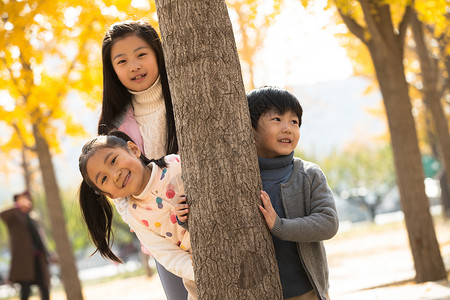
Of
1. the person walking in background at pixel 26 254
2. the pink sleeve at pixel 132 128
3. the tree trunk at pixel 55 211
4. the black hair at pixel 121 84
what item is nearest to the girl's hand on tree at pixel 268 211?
the black hair at pixel 121 84

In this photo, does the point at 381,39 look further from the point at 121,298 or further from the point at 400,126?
the point at 121,298

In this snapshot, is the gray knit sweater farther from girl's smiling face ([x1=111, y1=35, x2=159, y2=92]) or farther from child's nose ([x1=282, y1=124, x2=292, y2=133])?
girl's smiling face ([x1=111, y1=35, x2=159, y2=92])

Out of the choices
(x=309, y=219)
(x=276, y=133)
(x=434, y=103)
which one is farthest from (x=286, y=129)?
(x=434, y=103)

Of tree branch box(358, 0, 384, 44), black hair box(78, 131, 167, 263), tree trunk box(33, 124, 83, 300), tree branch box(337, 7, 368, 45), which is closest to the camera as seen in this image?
black hair box(78, 131, 167, 263)

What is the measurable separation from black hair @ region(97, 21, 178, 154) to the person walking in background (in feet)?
19.4

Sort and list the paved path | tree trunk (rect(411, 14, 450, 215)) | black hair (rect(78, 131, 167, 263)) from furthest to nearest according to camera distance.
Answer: tree trunk (rect(411, 14, 450, 215))
the paved path
black hair (rect(78, 131, 167, 263))

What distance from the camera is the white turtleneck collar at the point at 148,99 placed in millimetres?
3087

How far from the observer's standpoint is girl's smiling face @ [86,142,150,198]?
2.63 metres

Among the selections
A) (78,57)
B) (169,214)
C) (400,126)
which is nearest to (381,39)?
(400,126)

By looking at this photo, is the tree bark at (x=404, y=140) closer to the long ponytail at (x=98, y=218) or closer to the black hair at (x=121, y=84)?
the black hair at (x=121, y=84)

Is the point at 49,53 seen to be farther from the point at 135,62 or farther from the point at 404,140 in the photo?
the point at 135,62

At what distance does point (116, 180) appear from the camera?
2629mm

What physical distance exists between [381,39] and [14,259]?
5.37 meters

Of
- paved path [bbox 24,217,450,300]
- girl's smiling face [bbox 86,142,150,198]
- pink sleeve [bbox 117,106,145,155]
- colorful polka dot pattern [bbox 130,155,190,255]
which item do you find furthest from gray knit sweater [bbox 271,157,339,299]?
paved path [bbox 24,217,450,300]
